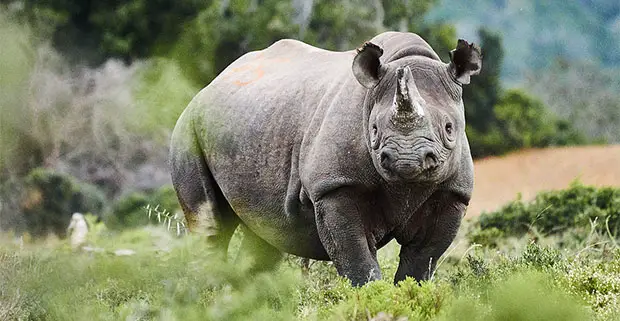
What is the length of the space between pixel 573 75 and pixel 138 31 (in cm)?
1228

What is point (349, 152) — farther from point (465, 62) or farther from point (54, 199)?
point (54, 199)

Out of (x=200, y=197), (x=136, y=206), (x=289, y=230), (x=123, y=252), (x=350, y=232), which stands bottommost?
(x=136, y=206)

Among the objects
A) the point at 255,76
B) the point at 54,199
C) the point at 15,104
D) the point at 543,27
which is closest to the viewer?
the point at 255,76

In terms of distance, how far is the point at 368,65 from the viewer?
637cm

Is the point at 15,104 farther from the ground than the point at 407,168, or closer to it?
closer to it

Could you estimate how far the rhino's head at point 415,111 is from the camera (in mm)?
5863

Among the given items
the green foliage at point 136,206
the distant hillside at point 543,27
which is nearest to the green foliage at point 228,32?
the green foliage at point 136,206

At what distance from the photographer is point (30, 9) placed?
22.0 m

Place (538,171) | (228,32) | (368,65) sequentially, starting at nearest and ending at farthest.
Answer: (368,65) < (228,32) < (538,171)

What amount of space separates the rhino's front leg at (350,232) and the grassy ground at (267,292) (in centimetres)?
24

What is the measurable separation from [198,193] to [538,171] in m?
15.4

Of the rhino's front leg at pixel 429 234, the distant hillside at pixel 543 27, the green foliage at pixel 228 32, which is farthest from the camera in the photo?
the distant hillside at pixel 543 27

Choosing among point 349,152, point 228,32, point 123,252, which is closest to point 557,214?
point 123,252

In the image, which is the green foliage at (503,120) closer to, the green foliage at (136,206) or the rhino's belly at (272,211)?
the green foliage at (136,206)
